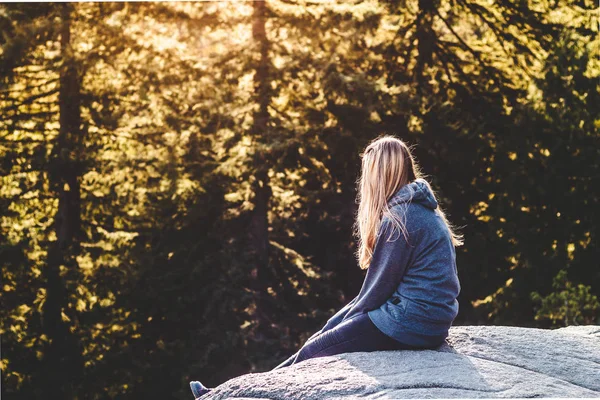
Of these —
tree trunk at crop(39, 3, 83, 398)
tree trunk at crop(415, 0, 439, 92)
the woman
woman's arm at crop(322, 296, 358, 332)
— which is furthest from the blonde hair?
tree trunk at crop(415, 0, 439, 92)

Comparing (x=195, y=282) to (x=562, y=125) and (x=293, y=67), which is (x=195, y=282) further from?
(x=562, y=125)

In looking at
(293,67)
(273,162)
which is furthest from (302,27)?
(273,162)

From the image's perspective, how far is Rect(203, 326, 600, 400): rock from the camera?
3682mm

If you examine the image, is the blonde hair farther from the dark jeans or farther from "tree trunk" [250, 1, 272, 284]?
"tree trunk" [250, 1, 272, 284]

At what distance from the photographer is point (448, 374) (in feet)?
12.6

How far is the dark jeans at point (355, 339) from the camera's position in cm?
427

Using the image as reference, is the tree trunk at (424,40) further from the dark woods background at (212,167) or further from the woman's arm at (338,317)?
the woman's arm at (338,317)

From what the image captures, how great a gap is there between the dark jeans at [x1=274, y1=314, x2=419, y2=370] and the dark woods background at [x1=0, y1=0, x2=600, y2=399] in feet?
28.6

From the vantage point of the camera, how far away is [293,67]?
13852mm

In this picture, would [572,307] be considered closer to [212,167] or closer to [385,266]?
[212,167]

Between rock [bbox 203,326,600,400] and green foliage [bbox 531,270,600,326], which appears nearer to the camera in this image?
rock [bbox 203,326,600,400]

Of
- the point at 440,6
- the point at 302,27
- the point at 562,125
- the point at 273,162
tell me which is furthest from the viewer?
the point at 440,6

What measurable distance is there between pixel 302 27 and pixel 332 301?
522 centimetres

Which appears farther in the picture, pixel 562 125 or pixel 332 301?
pixel 332 301
